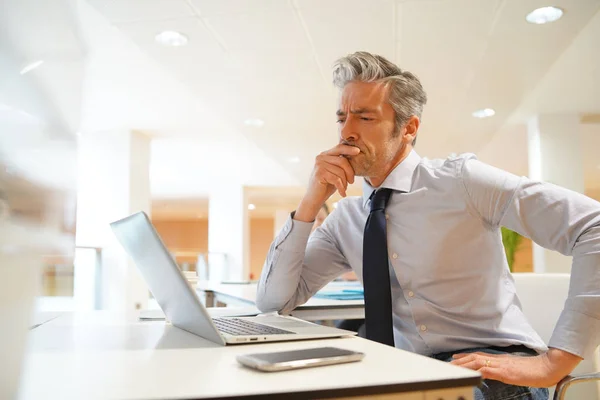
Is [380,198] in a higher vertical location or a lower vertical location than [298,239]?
higher

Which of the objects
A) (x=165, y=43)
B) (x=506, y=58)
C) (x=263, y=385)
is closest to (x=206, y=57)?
(x=165, y=43)

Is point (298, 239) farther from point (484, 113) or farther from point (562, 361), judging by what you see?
point (484, 113)

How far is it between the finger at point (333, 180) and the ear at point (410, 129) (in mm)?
261

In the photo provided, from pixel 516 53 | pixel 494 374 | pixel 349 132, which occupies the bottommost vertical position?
pixel 494 374

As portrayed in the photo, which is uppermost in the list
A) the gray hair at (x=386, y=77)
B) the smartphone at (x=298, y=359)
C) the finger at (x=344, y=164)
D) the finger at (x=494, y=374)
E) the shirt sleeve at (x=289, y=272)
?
the gray hair at (x=386, y=77)

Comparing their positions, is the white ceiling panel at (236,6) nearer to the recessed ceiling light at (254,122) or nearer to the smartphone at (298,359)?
the recessed ceiling light at (254,122)

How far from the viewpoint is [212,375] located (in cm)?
69

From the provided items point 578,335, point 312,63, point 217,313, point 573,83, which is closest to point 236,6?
point 312,63

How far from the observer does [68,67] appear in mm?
462

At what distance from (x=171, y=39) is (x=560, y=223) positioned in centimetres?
322

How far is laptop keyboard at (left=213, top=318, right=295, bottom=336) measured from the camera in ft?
3.37

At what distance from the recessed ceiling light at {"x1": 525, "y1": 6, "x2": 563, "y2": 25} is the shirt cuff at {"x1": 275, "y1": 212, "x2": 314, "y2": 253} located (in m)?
2.72

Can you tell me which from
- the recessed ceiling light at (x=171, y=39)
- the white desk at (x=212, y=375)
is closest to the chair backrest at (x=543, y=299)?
the white desk at (x=212, y=375)

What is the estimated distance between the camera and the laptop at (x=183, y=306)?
0.96 meters
